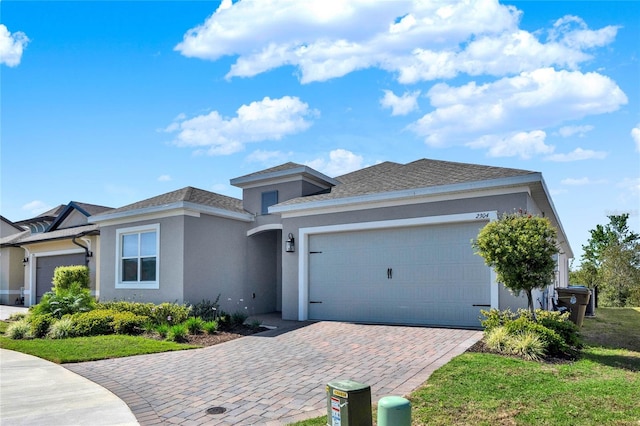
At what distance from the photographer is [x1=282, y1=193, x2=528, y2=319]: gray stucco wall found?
11.2m

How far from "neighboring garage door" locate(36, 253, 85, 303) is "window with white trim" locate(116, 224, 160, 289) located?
6355mm

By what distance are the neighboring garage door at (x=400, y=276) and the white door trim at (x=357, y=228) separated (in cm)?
15

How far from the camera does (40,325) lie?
12594mm

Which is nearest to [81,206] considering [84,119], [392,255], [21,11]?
[84,119]

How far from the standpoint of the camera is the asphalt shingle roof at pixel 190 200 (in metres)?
15.1

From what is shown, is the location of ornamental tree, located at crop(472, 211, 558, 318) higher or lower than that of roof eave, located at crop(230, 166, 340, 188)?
lower

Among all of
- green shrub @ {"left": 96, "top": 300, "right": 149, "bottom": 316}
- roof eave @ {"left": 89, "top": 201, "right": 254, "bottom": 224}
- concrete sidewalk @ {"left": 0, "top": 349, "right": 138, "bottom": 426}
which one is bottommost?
concrete sidewalk @ {"left": 0, "top": 349, "right": 138, "bottom": 426}

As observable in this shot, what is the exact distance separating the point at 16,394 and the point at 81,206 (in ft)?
56.7

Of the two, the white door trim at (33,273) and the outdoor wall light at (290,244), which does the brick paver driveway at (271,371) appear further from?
the white door trim at (33,273)

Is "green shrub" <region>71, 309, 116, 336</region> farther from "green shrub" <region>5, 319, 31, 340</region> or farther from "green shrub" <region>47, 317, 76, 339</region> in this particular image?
"green shrub" <region>5, 319, 31, 340</region>

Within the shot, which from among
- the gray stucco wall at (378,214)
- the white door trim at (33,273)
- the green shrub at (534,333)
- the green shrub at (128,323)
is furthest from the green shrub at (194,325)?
the white door trim at (33,273)

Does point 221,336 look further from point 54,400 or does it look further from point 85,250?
point 85,250

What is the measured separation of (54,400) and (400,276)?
27.7 feet

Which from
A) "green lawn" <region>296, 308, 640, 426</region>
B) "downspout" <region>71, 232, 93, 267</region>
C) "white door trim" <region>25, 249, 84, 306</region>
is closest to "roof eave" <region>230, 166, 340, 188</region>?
"downspout" <region>71, 232, 93, 267</region>
